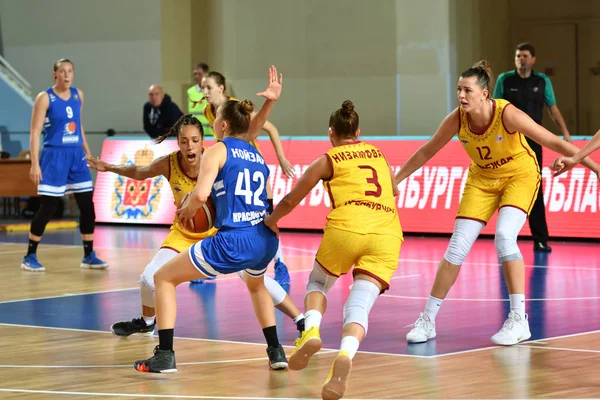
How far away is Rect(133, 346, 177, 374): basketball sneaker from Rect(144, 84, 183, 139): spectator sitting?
11839 mm

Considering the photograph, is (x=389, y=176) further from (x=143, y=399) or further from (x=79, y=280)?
(x=79, y=280)

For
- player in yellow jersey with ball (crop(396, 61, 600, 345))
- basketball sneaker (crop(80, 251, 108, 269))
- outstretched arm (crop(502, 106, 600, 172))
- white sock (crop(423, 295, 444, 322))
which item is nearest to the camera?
outstretched arm (crop(502, 106, 600, 172))

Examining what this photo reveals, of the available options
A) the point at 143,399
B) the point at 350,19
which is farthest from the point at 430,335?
the point at 350,19

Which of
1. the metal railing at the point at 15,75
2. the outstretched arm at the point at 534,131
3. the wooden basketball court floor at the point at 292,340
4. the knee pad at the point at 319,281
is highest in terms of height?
the metal railing at the point at 15,75

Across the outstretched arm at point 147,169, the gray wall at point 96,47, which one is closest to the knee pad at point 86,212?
the outstretched arm at point 147,169

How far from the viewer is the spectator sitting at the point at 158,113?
18312mm

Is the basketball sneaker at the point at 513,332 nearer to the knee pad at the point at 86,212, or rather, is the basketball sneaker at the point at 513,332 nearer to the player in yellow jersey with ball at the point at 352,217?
the player in yellow jersey with ball at the point at 352,217

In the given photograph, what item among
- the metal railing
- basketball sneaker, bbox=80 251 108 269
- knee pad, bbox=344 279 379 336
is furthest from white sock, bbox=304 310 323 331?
the metal railing

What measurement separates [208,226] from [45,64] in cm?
1612

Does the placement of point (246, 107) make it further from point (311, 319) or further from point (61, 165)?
point (61, 165)

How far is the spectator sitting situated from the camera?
18.3 m

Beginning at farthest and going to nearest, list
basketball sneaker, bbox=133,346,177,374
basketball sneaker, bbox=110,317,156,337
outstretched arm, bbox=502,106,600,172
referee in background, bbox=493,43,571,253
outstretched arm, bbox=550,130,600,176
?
referee in background, bbox=493,43,571,253
basketball sneaker, bbox=110,317,156,337
outstretched arm, bbox=502,106,600,172
outstretched arm, bbox=550,130,600,176
basketball sneaker, bbox=133,346,177,374

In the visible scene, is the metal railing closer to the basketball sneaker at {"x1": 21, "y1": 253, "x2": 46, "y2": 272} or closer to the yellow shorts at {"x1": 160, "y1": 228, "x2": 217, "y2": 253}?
the basketball sneaker at {"x1": 21, "y1": 253, "x2": 46, "y2": 272}

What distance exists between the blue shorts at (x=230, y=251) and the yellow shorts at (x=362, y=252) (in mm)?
375
